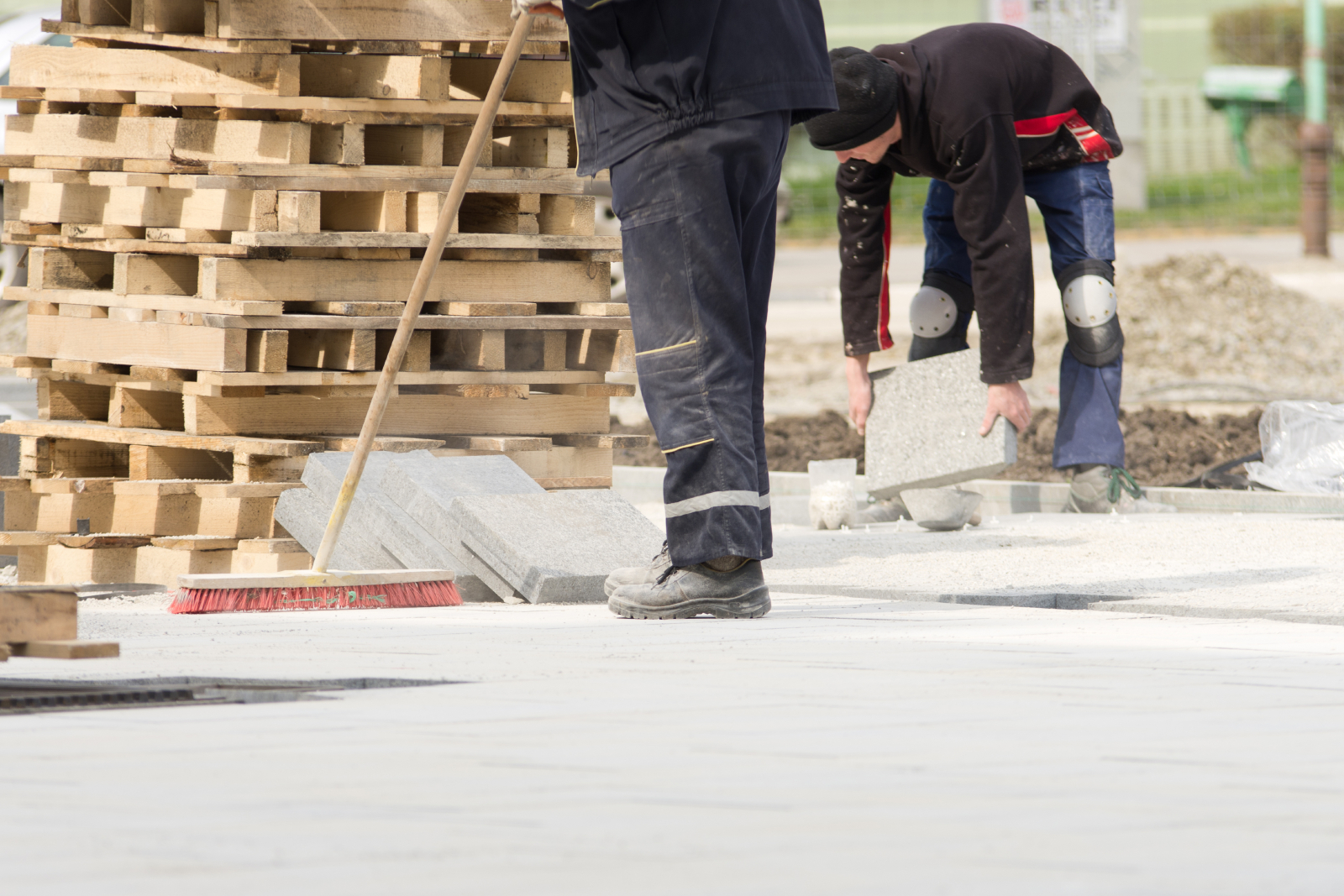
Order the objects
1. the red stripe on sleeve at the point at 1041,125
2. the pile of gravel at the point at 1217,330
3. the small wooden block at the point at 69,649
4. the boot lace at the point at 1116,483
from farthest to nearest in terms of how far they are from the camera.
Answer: the pile of gravel at the point at 1217,330
the boot lace at the point at 1116,483
the red stripe on sleeve at the point at 1041,125
the small wooden block at the point at 69,649

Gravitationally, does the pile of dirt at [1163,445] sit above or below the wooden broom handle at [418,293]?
below

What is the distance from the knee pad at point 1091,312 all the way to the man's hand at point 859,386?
29.9 inches

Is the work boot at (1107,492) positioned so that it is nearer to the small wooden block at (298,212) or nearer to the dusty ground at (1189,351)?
the dusty ground at (1189,351)

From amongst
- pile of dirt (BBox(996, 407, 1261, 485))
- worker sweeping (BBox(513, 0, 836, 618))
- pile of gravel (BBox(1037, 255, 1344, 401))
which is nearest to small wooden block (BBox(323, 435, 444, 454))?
worker sweeping (BBox(513, 0, 836, 618))

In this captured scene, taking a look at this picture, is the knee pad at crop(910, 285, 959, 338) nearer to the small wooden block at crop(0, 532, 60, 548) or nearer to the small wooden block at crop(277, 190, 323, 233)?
the small wooden block at crop(277, 190, 323, 233)

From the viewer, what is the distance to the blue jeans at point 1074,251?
7895 mm

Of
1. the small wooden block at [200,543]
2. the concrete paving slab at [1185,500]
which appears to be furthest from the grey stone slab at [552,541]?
the concrete paving slab at [1185,500]

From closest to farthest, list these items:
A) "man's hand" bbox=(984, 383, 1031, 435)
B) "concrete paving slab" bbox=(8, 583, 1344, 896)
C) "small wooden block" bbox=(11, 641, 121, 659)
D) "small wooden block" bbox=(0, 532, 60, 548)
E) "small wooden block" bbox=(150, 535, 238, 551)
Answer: "concrete paving slab" bbox=(8, 583, 1344, 896), "small wooden block" bbox=(11, 641, 121, 659), "small wooden block" bbox=(150, 535, 238, 551), "small wooden block" bbox=(0, 532, 60, 548), "man's hand" bbox=(984, 383, 1031, 435)

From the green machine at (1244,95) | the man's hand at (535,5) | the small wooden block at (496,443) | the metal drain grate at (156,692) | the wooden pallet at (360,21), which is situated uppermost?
the green machine at (1244,95)

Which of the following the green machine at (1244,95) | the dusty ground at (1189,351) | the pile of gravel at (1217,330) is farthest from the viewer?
the green machine at (1244,95)

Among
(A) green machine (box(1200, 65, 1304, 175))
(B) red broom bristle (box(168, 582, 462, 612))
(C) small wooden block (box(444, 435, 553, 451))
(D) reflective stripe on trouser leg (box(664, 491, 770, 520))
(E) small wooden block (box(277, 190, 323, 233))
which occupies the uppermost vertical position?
(A) green machine (box(1200, 65, 1304, 175))

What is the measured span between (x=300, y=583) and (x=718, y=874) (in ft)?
10.7

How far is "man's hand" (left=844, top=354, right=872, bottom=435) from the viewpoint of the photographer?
788 cm

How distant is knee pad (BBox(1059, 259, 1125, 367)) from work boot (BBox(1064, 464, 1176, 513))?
43cm
